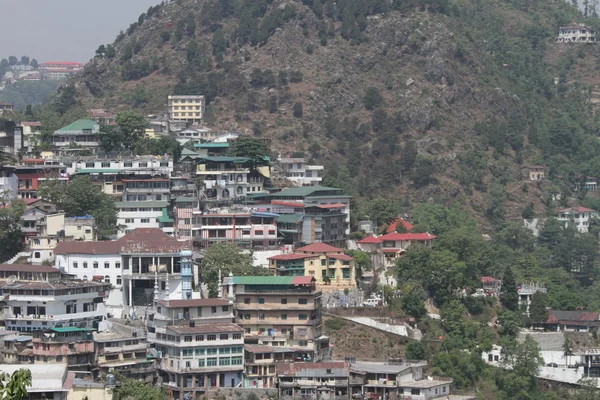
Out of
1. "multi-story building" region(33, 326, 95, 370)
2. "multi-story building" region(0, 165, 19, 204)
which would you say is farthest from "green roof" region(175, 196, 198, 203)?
"multi-story building" region(33, 326, 95, 370)

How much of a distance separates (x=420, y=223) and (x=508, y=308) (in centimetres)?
1562

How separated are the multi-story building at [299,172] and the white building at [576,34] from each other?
82.2 m

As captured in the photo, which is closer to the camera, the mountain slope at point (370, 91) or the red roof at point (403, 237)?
the red roof at point (403, 237)

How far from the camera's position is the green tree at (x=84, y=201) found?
296ft

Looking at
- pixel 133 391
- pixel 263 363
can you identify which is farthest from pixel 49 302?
pixel 263 363

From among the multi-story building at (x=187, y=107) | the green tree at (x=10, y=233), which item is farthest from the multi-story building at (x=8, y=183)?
the multi-story building at (x=187, y=107)

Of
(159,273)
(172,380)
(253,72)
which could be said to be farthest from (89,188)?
(253,72)

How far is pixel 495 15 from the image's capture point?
184625 millimetres

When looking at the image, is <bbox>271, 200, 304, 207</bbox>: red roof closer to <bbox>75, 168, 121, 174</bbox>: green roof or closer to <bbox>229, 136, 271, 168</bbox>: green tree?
<bbox>229, 136, 271, 168</bbox>: green tree

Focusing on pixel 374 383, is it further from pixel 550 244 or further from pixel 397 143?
pixel 397 143

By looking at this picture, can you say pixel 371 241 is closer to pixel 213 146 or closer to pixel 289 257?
pixel 289 257

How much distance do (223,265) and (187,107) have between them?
5380 cm

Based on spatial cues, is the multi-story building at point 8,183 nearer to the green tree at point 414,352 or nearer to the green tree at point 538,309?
the green tree at point 414,352

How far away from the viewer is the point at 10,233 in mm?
86500
